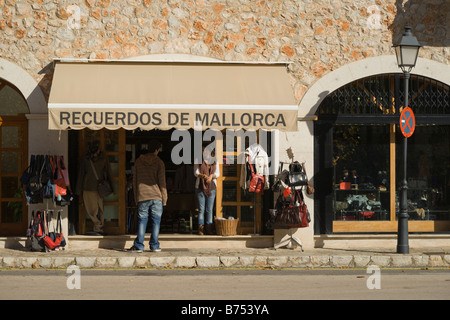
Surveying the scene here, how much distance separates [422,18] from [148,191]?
6187 mm

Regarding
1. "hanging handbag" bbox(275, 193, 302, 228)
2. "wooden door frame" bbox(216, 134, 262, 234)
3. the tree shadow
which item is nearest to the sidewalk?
"hanging handbag" bbox(275, 193, 302, 228)

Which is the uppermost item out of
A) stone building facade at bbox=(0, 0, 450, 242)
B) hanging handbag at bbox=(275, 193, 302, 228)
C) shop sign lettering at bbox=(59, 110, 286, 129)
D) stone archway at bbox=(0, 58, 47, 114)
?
stone building facade at bbox=(0, 0, 450, 242)

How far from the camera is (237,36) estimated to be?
15164mm

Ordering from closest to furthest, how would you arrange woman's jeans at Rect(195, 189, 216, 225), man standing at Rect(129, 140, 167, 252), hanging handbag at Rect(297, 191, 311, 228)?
man standing at Rect(129, 140, 167, 252) → hanging handbag at Rect(297, 191, 311, 228) → woman's jeans at Rect(195, 189, 216, 225)

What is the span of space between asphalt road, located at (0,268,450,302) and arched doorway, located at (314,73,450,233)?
9.56ft

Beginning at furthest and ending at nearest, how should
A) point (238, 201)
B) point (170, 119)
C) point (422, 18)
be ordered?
point (238, 201) → point (422, 18) → point (170, 119)

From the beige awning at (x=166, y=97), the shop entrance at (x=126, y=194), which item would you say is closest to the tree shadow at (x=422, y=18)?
the beige awning at (x=166, y=97)

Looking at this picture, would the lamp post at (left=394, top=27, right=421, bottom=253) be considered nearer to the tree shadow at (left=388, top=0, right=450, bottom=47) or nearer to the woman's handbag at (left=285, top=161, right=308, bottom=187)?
the tree shadow at (left=388, top=0, right=450, bottom=47)

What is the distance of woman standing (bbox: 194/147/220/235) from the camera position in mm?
15373

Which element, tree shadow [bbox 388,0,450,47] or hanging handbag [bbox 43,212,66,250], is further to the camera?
tree shadow [bbox 388,0,450,47]

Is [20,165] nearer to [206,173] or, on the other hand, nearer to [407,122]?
[206,173]

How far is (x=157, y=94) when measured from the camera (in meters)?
14.1

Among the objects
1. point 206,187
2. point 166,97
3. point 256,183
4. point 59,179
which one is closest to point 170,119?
point 166,97

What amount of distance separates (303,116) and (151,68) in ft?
9.86
